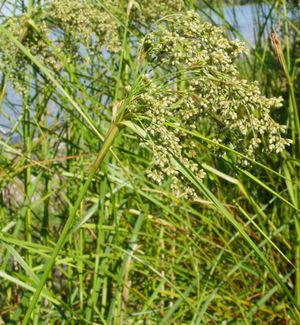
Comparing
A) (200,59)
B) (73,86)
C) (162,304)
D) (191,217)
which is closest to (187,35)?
(200,59)

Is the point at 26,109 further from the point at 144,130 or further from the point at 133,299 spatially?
the point at 144,130

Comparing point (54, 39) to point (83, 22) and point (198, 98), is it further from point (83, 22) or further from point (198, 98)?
point (198, 98)

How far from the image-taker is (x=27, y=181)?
1909 mm

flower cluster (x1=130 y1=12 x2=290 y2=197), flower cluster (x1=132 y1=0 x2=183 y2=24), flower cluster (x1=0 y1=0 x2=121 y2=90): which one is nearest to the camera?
flower cluster (x1=130 y1=12 x2=290 y2=197)

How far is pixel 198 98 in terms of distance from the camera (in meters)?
1.08

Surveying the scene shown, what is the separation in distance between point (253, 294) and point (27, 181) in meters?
0.93

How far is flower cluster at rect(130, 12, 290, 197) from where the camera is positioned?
3.18 ft

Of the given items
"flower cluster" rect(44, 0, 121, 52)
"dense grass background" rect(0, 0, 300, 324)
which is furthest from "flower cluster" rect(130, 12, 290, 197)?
"flower cluster" rect(44, 0, 121, 52)

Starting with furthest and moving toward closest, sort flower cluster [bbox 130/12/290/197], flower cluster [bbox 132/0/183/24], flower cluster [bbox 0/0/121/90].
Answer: flower cluster [bbox 132/0/183/24], flower cluster [bbox 0/0/121/90], flower cluster [bbox 130/12/290/197]

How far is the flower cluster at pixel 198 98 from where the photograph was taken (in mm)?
968

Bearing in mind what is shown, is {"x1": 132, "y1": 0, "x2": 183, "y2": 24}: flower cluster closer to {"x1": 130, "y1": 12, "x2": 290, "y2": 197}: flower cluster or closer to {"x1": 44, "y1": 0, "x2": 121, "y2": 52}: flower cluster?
{"x1": 44, "y1": 0, "x2": 121, "y2": 52}: flower cluster

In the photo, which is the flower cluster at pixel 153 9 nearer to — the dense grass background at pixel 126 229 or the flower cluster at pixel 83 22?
the dense grass background at pixel 126 229

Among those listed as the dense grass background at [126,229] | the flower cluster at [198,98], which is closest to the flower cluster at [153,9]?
the dense grass background at [126,229]

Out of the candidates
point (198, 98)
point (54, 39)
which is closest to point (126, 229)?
point (54, 39)
